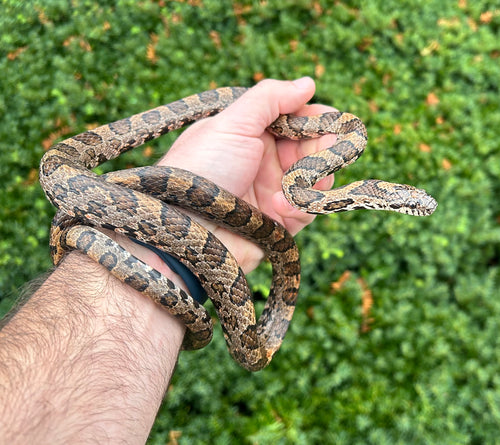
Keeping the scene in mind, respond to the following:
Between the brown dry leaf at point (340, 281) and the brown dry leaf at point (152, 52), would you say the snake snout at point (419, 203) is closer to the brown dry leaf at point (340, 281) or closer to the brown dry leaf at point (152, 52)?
the brown dry leaf at point (340, 281)

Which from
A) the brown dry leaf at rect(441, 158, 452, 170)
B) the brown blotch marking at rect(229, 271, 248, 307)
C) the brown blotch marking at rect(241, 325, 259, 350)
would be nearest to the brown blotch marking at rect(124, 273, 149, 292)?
the brown blotch marking at rect(229, 271, 248, 307)

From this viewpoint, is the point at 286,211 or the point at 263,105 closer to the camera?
the point at 286,211

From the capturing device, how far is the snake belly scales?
→ 3.73 meters

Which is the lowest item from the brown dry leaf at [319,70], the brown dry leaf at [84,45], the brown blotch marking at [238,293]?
the brown blotch marking at [238,293]

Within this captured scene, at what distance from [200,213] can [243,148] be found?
794 millimetres

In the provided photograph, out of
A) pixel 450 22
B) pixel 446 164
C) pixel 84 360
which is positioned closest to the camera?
pixel 84 360

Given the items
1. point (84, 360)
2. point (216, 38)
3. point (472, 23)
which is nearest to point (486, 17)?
point (472, 23)

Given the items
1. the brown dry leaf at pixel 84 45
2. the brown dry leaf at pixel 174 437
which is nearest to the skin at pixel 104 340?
the brown dry leaf at pixel 174 437

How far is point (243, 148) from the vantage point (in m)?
4.56

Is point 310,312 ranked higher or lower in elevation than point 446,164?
lower

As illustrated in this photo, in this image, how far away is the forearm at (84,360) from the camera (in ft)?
8.71

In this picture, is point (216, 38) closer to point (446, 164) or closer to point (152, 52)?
point (152, 52)

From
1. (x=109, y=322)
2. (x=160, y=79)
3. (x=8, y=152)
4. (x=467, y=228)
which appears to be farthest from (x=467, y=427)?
(x=8, y=152)

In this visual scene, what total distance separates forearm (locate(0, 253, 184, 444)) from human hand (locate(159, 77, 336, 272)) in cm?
125
